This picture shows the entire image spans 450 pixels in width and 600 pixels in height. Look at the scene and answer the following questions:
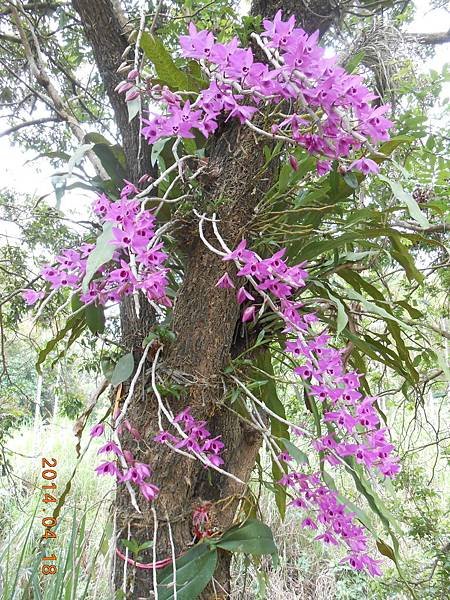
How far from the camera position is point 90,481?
2.61 meters

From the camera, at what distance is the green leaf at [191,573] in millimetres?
588

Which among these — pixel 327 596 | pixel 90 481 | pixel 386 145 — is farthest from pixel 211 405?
pixel 90 481

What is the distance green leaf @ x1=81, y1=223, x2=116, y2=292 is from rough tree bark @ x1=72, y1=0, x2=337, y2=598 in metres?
0.19

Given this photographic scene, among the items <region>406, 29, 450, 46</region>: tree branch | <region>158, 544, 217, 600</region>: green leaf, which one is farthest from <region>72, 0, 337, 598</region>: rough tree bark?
<region>406, 29, 450, 46</region>: tree branch

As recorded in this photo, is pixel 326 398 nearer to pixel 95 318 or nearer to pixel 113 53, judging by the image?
pixel 95 318

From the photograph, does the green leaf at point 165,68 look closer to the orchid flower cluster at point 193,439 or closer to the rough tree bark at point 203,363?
the rough tree bark at point 203,363

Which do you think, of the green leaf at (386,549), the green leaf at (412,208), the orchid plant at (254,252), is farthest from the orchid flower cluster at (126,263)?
the green leaf at (386,549)

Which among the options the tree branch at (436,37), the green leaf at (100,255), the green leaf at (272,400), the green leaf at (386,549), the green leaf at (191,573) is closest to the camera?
the green leaf at (100,255)

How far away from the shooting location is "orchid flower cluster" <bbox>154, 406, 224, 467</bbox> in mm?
599

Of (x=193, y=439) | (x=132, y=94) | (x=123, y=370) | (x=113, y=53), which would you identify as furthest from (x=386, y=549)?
(x=113, y=53)

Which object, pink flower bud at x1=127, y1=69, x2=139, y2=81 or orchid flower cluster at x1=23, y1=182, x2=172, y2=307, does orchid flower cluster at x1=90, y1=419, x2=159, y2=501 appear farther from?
pink flower bud at x1=127, y1=69, x2=139, y2=81

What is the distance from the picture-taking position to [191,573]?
60 centimetres

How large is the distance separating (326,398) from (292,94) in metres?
0.38

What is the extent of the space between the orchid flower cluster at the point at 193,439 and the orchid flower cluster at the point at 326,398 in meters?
0.10
